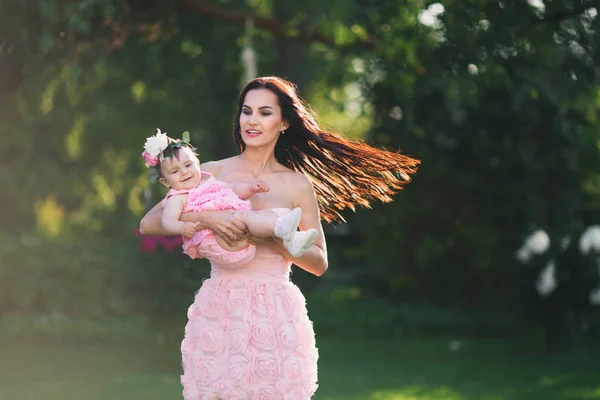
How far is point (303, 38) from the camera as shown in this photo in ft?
42.9

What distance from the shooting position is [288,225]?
4.48 meters

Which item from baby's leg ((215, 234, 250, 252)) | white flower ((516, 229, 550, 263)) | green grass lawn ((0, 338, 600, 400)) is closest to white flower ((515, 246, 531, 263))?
white flower ((516, 229, 550, 263))

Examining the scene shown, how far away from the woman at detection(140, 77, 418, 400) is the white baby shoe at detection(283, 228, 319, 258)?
8.5 inches

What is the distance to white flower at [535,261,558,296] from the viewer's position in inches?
477

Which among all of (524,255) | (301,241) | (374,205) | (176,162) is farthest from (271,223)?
(374,205)

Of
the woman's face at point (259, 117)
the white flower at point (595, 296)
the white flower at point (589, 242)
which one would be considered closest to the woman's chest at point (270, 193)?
the woman's face at point (259, 117)

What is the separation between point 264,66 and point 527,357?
19.5 ft

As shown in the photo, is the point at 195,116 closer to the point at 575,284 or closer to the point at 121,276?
the point at 121,276

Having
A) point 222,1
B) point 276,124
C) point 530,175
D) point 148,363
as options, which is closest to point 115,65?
point 222,1

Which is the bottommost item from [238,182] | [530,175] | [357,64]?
[238,182]

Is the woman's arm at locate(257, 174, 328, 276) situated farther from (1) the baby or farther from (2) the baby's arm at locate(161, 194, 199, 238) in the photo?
(2) the baby's arm at locate(161, 194, 199, 238)

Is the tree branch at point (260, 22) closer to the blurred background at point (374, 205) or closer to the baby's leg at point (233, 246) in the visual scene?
the blurred background at point (374, 205)

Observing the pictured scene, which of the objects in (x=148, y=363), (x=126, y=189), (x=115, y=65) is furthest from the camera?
(x=126, y=189)

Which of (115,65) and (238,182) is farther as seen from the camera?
(115,65)
